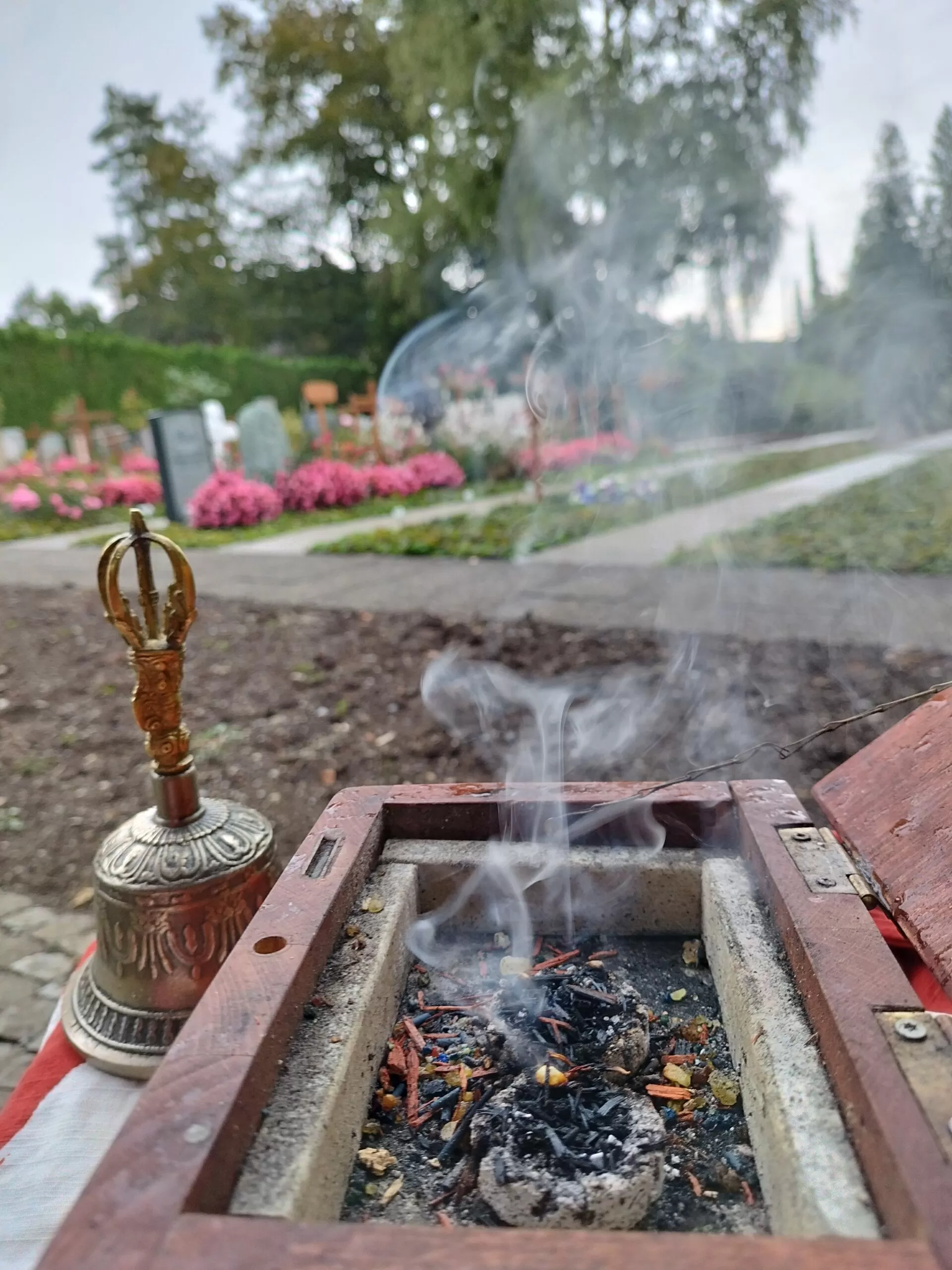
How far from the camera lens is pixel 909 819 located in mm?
1173

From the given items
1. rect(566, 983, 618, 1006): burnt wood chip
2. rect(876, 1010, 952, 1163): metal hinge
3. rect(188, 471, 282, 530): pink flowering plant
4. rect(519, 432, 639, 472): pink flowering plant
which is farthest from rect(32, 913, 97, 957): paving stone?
rect(519, 432, 639, 472): pink flowering plant

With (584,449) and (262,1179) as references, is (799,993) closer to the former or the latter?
(262,1179)

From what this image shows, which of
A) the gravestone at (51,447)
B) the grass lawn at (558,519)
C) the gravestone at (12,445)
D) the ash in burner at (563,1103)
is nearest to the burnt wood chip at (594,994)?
the ash in burner at (563,1103)

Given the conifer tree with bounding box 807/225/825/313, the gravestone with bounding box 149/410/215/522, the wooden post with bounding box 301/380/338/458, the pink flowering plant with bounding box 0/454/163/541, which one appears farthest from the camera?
the wooden post with bounding box 301/380/338/458

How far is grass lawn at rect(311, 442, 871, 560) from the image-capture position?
6.57m

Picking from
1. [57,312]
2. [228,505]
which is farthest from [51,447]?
[57,312]

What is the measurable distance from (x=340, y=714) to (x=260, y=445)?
776cm

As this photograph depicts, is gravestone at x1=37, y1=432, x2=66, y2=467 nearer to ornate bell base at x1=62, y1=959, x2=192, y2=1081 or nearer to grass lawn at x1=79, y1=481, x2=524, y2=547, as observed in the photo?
grass lawn at x1=79, y1=481, x2=524, y2=547

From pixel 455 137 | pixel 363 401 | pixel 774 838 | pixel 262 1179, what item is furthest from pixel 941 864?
pixel 363 401

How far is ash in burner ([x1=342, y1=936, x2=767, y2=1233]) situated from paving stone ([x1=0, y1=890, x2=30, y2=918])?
67.8 inches

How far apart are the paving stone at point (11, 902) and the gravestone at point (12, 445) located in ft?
37.9

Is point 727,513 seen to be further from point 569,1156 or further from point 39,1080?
point 569,1156

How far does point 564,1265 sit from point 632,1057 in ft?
1.76

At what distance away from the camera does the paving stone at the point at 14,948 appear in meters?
2.28
